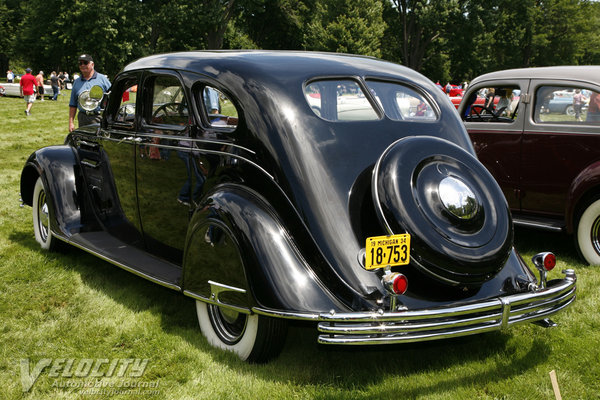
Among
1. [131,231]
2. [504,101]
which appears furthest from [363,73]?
[504,101]

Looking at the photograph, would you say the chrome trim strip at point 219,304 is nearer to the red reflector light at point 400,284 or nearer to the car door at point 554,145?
the red reflector light at point 400,284

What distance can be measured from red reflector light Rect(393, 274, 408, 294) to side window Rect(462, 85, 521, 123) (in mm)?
4270

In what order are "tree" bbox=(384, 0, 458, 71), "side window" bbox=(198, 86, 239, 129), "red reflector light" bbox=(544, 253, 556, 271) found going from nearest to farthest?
"red reflector light" bbox=(544, 253, 556, 271)
"side window" bbox=(198, 86, 239, 129)
"tree" bbox=(384, 0, 458, 71)

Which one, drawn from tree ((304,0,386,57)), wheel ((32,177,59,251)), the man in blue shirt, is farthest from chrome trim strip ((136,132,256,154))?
tree ((304,0,386,57))

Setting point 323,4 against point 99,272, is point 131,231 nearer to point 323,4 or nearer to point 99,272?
point 99,272

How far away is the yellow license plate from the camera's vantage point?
9.89ft

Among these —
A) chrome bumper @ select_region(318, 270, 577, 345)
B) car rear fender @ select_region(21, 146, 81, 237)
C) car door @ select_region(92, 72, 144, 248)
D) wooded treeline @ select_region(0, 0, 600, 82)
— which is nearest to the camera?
chrome bumper @ select_region(318, 270, 577, 345)

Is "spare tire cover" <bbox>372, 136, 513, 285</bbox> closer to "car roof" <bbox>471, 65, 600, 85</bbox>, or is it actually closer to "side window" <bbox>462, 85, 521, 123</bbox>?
"car roof" <bbox>471, 65, 600, 85</bbox>

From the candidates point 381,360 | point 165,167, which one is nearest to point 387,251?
point 381,360

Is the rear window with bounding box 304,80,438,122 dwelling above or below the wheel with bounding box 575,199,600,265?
above

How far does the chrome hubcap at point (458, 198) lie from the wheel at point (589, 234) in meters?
2.92

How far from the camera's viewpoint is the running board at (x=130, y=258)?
3968 mm

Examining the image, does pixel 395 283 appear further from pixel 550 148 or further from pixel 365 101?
pixel 550 148

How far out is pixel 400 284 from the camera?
2.98m
